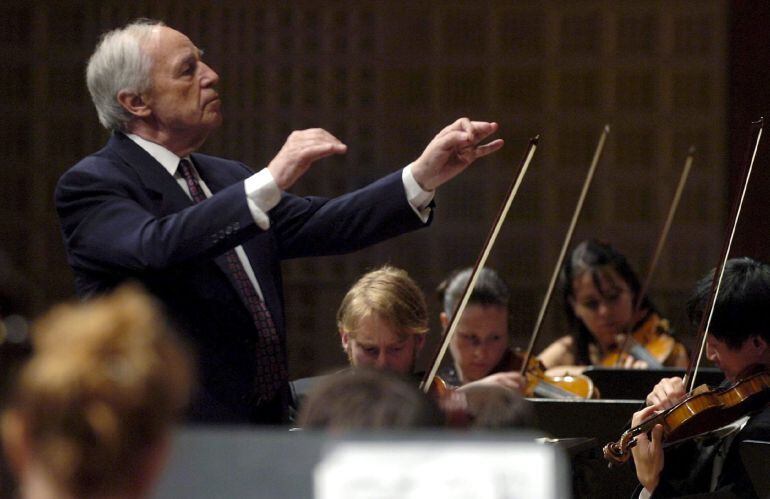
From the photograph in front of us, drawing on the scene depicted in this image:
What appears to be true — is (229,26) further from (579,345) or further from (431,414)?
Answer: (431,414)

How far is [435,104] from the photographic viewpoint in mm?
5074

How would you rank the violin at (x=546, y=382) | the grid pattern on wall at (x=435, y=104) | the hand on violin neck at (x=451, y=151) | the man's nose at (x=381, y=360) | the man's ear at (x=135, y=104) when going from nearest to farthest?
the hand on violin neck at (x=451, y=151)
the man's ear at (x=135, y=104)
the man's nose at (x=381, y=360)
the violin at (x=546, y=382)
the grid pattern on wall at (x=435, y=104)

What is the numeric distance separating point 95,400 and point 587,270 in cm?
347

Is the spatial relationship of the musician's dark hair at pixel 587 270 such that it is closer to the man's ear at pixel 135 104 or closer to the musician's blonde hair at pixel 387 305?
the musician's blonde hair at pixel 387 305

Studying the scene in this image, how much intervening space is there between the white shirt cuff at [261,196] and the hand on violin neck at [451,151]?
0.78 ft

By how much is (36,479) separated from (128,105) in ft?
4.10

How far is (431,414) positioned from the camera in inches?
49.0

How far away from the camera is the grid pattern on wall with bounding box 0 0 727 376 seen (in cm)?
500

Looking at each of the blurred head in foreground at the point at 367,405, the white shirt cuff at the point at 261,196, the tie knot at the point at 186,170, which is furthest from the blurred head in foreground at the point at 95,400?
the tie knot at the point at 186,170

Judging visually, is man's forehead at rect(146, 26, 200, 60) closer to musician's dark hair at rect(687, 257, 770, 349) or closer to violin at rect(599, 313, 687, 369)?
musician's dark hair at rect(687, 257, 770, 349)

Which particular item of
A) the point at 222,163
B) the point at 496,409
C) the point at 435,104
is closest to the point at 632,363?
the point at 435,104

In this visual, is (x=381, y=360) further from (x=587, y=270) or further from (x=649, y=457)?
(x=587, y=270)

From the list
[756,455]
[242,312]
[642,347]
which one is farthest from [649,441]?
[642,347]

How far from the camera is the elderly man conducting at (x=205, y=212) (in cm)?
187
